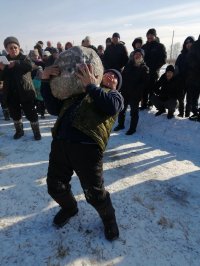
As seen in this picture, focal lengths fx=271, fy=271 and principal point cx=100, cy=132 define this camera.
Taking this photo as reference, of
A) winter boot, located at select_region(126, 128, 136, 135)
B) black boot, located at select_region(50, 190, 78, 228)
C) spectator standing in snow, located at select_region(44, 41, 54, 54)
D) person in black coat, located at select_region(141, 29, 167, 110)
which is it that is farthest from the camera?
spectator standing in snow, located at select_region(44, 41, 54, 54)

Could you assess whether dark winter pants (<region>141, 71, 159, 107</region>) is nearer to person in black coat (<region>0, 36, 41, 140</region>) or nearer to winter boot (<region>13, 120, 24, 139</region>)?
person in black coat (<region>0, 36, 41, 140</region>)

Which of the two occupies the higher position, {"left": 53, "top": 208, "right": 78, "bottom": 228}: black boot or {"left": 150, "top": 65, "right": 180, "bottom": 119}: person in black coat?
{"left": 150, "top": 65, "right": 180, "bottom": 119}: person in black coat

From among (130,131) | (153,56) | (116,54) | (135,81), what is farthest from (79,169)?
(116,54)

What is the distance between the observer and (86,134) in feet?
7.97

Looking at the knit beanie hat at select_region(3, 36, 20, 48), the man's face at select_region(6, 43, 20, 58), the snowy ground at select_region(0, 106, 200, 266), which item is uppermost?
the knit beanie hat at select_region(3, 36, 20, 48)

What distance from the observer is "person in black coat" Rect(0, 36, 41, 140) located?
5.15m

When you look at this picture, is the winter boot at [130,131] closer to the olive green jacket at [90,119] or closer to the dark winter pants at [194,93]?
the dark winter pants at [194,93]

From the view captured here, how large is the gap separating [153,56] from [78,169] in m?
5.62

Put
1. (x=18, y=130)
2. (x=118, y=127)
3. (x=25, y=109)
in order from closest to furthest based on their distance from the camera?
(x=25, y=109) < (x=18, y=130) < (x=118, y=127)

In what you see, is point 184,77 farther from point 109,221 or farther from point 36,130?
point 109,221

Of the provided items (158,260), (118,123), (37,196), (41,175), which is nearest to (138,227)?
(158,260)

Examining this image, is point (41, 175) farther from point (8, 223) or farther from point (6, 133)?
point (6, 133)

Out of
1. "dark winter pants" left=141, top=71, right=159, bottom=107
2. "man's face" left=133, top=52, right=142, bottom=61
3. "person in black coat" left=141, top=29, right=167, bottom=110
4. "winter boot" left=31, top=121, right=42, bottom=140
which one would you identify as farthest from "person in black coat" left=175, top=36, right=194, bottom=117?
"winter boot" left=31, top=121, right=42, bottom=140

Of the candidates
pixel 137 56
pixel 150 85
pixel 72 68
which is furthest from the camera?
pixel 150 85
